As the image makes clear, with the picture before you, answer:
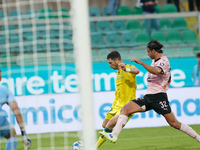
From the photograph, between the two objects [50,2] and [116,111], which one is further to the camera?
[50,2]

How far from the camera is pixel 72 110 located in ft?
29.2

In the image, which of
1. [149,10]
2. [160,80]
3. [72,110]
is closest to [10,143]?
[160,80]

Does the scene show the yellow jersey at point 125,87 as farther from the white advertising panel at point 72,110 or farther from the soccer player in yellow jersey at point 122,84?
the white advertising panel at point 72,110

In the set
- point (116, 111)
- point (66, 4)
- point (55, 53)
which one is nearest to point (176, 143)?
point (116, 111)

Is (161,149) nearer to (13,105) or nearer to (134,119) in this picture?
(13,105)

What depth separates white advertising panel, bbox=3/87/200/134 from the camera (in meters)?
8.77

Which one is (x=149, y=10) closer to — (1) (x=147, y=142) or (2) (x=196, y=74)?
(2) (x=196, y=74)

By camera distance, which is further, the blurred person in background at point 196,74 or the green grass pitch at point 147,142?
the blurred person in background at point 196,74

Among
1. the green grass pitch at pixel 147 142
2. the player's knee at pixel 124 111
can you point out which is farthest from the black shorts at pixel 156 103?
the green grass pitch at pixel 147 142

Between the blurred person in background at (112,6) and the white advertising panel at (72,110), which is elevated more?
the blurred person in background at (112,6)

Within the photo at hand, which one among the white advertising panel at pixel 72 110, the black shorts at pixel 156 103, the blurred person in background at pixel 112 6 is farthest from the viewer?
the blurred person in background at pixel 112 6

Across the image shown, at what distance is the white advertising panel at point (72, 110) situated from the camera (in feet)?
28.8

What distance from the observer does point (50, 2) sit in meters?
13.3

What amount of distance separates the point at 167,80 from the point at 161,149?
1.26 m
